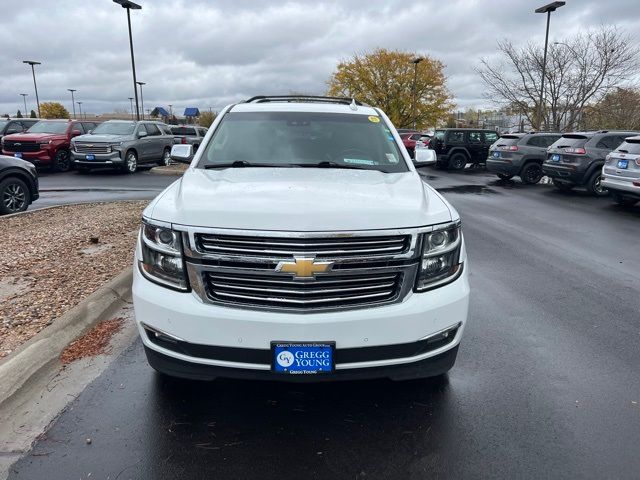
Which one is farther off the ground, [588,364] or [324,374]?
[324,374]

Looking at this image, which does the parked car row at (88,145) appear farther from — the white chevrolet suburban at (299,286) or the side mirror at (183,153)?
the white chevrolet suburban at (299,286)

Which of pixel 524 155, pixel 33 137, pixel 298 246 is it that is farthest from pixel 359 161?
pixel 33 137

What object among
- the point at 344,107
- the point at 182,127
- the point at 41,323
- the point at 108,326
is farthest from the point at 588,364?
the point at 182,127

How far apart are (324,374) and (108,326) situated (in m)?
2.46

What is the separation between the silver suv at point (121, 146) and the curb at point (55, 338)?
14.1 metres

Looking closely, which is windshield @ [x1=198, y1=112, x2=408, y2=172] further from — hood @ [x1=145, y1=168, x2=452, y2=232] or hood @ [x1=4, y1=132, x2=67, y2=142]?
hood @ [x1=4, y1=132, x2=67, y2=142]

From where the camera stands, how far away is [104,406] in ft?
10.6

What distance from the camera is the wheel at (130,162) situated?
18500 millimetres

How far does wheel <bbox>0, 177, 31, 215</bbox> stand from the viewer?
30.9 feet

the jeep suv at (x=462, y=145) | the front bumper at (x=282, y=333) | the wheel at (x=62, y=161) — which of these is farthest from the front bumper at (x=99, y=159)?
the front bumper at (x=282, y=333)

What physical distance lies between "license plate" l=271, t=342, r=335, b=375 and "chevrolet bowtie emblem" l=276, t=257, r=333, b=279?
1.18ft

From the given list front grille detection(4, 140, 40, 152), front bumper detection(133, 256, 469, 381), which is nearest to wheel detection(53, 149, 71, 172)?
front grille detection(4, 140, 40, 152)

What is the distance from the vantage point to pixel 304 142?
443 cm

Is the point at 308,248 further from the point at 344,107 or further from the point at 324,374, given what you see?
the point at 344,107
